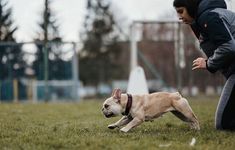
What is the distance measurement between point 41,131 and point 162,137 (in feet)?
6.49

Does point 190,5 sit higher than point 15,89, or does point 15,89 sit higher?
point 190,5

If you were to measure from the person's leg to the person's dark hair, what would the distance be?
1132mm

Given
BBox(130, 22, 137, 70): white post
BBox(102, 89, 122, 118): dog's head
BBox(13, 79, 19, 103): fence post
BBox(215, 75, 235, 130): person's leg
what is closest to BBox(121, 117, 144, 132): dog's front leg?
BBox(102, 89, 122, 118): dog's head

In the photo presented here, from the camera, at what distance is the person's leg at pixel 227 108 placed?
791 centimetres

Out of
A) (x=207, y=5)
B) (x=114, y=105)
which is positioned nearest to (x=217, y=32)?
(x=207, y=5)

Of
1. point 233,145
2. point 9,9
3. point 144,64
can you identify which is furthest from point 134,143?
point 144,64

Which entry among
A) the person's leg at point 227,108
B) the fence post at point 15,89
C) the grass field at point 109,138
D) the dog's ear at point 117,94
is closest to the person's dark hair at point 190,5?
the person's leg at point 227,108

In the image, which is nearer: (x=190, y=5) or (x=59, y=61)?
(x=190, y=5)

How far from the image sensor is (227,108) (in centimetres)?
802

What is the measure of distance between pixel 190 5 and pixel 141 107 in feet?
5.72

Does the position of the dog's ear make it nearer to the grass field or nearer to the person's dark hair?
the grass field

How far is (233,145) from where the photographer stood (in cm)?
641

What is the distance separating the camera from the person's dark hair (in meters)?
7.46

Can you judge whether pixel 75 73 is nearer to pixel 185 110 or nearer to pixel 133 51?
pixel 133 51
